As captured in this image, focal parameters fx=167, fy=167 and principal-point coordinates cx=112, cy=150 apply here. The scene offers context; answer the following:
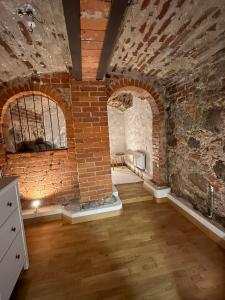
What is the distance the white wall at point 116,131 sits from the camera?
6.04 m

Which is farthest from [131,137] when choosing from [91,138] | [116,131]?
[91,138]

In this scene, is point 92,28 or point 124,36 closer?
point 92,28

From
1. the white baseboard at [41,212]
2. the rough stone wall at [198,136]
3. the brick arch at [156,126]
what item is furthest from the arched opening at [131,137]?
the white baseboard at [41,212]

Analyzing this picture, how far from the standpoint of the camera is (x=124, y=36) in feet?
5.54

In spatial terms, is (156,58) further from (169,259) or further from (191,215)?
(169,259)

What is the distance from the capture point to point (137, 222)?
2.54 m

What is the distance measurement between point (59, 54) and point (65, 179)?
1.87 m

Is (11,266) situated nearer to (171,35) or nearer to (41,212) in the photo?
(41,212)

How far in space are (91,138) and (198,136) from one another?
1579 millimetres

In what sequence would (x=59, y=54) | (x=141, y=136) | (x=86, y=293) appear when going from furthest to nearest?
(x=141, y=136) < (x=59, y=54) < (x=86, y=293)

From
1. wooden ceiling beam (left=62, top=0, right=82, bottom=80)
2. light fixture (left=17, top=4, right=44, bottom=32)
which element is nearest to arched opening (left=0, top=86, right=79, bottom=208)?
wooden ceiling beam (left=62, top=0, right=82, bottom=80)

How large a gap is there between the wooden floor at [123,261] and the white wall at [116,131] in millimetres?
3643

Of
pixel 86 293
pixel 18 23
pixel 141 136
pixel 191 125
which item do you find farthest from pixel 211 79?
Answer: pixel 86 293

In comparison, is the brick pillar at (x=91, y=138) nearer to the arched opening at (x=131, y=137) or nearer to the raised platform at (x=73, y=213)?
the raised platform at (x=73, y=213)
